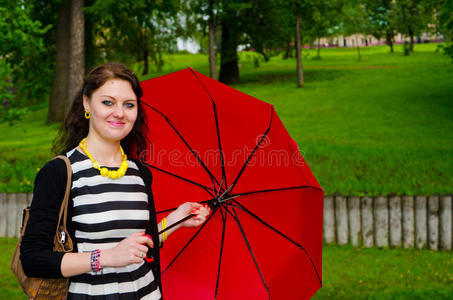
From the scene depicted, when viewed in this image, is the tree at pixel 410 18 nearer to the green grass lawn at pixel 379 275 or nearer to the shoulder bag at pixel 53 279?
the green grass lawn at pixel 379 275

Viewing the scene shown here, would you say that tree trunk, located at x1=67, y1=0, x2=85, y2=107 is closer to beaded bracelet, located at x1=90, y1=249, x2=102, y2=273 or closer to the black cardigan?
the black cardigan

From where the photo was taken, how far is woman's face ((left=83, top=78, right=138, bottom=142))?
92.4 inches

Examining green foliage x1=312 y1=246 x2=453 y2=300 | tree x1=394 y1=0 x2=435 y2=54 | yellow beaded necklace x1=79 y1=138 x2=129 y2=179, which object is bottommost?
green foliage x1=312 y1=246 x2=453 y2=300

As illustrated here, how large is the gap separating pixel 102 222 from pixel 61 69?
18819mm

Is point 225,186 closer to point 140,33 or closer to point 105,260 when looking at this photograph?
point 105,260

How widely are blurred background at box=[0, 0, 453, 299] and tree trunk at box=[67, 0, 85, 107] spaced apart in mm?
32

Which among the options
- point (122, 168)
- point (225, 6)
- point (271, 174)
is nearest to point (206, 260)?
point (271, 174)

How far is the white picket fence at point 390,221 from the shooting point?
745cm

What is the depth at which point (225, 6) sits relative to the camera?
990 inches

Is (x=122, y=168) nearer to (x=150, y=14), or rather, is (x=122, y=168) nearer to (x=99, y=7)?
(x=99, y=7)

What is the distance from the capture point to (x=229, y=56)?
28.6 m

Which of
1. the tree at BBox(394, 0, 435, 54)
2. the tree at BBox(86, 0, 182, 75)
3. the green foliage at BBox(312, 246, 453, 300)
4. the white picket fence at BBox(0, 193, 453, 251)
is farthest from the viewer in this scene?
the tree at BBox(394, 0, 435, 54)

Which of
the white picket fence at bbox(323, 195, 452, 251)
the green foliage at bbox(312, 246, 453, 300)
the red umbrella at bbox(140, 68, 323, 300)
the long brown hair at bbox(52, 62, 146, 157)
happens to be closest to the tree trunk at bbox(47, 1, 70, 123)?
the white picket fence at bbox(323, 195, 452, 251)

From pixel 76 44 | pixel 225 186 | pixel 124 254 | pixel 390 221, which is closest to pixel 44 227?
pixel 124 254
